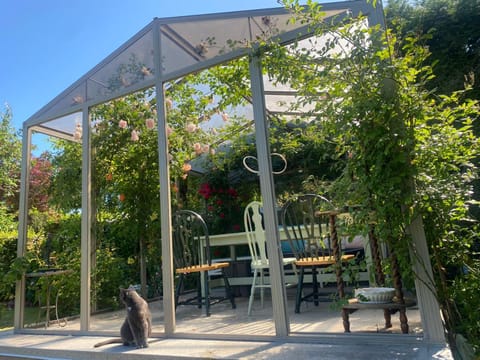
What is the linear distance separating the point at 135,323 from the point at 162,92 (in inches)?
72.3

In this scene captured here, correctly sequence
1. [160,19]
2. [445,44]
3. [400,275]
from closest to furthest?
[400,275] < [160,19] < [445,44]

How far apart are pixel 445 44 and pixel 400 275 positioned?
2.70m

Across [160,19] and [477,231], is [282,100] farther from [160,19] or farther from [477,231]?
[477,231]

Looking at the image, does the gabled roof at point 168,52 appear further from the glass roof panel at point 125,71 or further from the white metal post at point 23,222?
the white metal post at point 23,222

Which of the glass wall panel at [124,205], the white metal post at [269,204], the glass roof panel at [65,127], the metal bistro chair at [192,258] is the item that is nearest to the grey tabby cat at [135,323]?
the metal bistro chair at [192,258]

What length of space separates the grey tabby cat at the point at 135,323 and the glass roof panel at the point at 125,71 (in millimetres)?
1841

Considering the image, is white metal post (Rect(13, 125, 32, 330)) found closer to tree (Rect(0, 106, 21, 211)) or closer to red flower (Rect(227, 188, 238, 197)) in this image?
red flower (Rect(227, 188, 238, 197))

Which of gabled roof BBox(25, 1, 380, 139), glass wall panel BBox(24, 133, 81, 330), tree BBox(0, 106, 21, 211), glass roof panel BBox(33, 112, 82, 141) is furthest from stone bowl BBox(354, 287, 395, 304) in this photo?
tree BBox(0, 106, 21, 211)

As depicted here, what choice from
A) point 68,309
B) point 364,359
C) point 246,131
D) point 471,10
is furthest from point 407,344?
point 471,10

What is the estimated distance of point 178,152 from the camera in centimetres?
360

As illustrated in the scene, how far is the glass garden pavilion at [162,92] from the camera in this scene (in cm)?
229

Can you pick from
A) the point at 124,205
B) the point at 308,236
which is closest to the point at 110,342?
the point at 124,205

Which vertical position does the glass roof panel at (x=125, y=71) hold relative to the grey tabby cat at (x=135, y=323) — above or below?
above

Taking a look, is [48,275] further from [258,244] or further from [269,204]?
[269,204]
